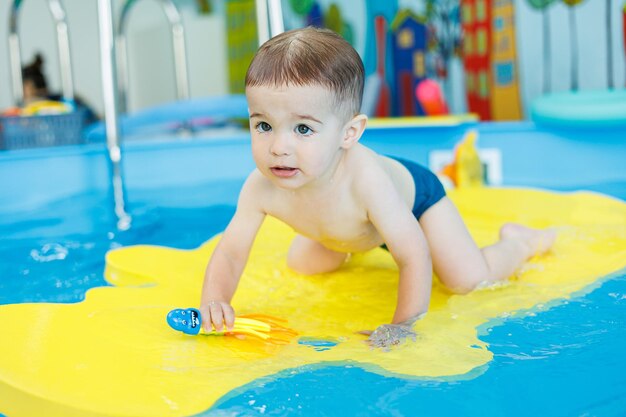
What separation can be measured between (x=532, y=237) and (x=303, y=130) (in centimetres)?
89

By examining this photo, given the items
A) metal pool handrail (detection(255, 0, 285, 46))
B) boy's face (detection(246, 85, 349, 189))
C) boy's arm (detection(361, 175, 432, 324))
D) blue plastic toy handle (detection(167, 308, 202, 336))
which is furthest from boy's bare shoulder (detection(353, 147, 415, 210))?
metal pool handrail (detection(255, 0, 285, 46))

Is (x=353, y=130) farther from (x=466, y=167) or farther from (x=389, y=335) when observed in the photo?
(x=466, y=167)

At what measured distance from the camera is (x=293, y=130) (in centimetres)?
135

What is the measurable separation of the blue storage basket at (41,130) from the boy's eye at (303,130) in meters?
2.90

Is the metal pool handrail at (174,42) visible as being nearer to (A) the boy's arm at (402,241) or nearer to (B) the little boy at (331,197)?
(B) the little boy at (331,197)

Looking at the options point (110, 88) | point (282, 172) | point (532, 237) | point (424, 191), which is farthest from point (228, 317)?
point (110, 88)

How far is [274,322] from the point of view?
150 cm

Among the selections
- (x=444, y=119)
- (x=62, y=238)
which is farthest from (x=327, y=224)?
(x=444, y=119)

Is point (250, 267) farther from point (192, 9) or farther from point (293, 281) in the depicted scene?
point (192, 9)

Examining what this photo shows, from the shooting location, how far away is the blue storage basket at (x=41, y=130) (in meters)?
3.93

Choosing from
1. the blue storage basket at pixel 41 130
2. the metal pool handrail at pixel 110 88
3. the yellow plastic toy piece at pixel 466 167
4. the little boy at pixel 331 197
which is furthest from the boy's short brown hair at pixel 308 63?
the blue storage basket at pixel 41 130

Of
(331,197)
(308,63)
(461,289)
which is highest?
(308,63)

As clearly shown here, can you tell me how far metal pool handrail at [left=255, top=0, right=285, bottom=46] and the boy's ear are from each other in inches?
67.1

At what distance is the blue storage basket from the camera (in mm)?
3928
